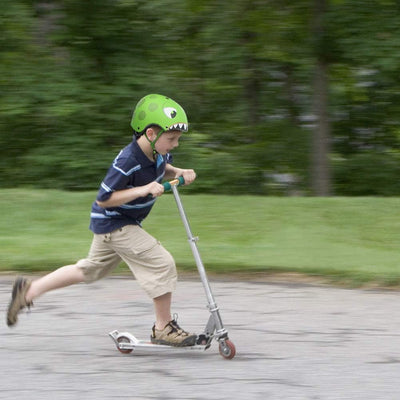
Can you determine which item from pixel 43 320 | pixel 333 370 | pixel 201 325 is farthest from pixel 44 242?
pixel 333 370

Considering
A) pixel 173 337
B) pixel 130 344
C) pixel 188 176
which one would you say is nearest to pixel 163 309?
pixel 173 337

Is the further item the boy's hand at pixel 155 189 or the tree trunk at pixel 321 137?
the tree trunk at pixel 321 137

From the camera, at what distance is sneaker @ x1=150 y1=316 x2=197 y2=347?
4.94 metres

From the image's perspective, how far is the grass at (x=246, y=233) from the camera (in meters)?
7.01

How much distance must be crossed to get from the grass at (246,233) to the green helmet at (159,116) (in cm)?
237

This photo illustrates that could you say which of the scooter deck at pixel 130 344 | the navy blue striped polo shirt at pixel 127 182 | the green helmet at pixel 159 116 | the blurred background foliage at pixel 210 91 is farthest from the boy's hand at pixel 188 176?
the blurred background foliage at pixel 210 91

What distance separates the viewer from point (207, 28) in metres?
12.6

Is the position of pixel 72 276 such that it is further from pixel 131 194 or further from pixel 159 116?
pixel 159 116

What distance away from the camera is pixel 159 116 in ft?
15.7

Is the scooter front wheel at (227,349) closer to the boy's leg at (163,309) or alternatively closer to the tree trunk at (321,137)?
the boy's leg at (163,309)

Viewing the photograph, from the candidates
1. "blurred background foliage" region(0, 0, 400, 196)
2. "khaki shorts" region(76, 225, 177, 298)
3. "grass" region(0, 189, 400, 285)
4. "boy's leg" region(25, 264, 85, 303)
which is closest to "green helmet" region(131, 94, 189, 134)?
"khaki shorts" region(76, 225, 177, 298)

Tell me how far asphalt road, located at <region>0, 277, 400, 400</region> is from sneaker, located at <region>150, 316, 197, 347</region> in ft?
0.33

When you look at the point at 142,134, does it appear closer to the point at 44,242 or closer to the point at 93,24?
the point at 44,242

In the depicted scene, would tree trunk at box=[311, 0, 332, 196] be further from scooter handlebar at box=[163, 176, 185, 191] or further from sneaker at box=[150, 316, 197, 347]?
sneaker at box=[150, 316, 197, 347]
